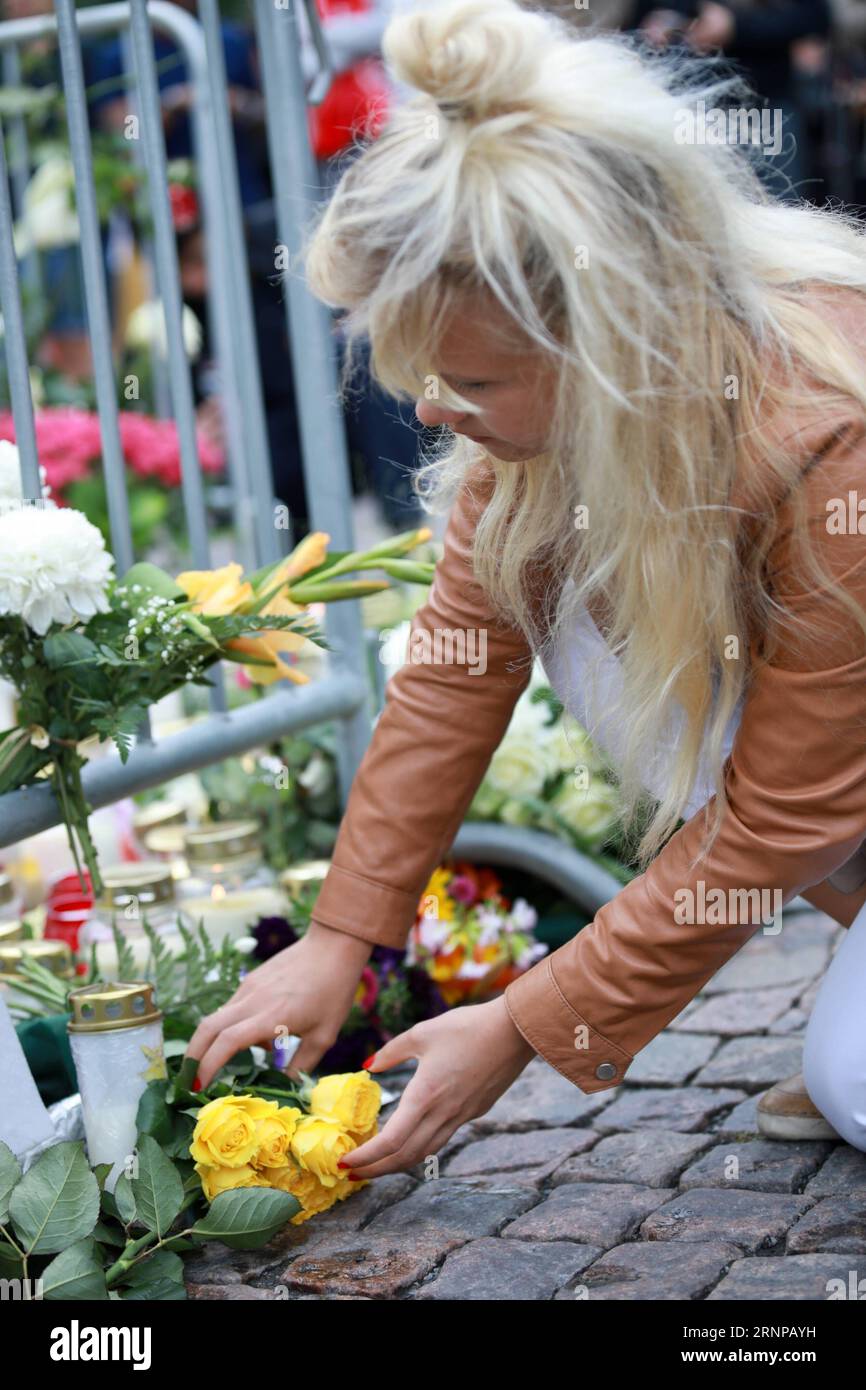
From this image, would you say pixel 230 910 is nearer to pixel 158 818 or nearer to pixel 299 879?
pixel 299 879

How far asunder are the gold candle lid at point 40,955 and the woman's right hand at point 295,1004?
0.41 metres

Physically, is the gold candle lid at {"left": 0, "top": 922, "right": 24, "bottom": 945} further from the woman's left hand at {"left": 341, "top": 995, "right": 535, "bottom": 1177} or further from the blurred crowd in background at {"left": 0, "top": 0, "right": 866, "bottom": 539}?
the blurred crowd in background at {"left": 0, "top": 0, "right": 866, "bottom": 539}

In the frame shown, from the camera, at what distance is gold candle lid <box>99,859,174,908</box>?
2.15 meters

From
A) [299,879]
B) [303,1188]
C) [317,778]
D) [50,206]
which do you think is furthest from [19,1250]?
[50,206]

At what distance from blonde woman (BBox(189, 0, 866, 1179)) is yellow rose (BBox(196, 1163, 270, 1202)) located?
119mm

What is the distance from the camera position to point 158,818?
264 centimetres

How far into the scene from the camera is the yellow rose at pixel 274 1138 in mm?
1629

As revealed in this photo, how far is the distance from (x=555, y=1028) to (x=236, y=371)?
58.5 inches

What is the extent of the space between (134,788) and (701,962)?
83cm

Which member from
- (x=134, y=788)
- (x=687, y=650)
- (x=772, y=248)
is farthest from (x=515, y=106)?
(x=134, y=788)

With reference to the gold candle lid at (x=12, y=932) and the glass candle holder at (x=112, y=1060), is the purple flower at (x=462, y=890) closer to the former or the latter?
the gold candle lid at (x=12, y=932)

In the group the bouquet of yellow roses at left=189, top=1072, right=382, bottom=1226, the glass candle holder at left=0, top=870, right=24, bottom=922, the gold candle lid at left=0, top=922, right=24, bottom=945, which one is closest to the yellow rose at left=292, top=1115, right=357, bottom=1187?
the bouquet of yellow roses at left=189, top=1072, right=382, bottom=1226

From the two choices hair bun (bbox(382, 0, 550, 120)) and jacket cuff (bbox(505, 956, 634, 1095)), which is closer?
hair bun (bbox(382, 0, 550, 120))
